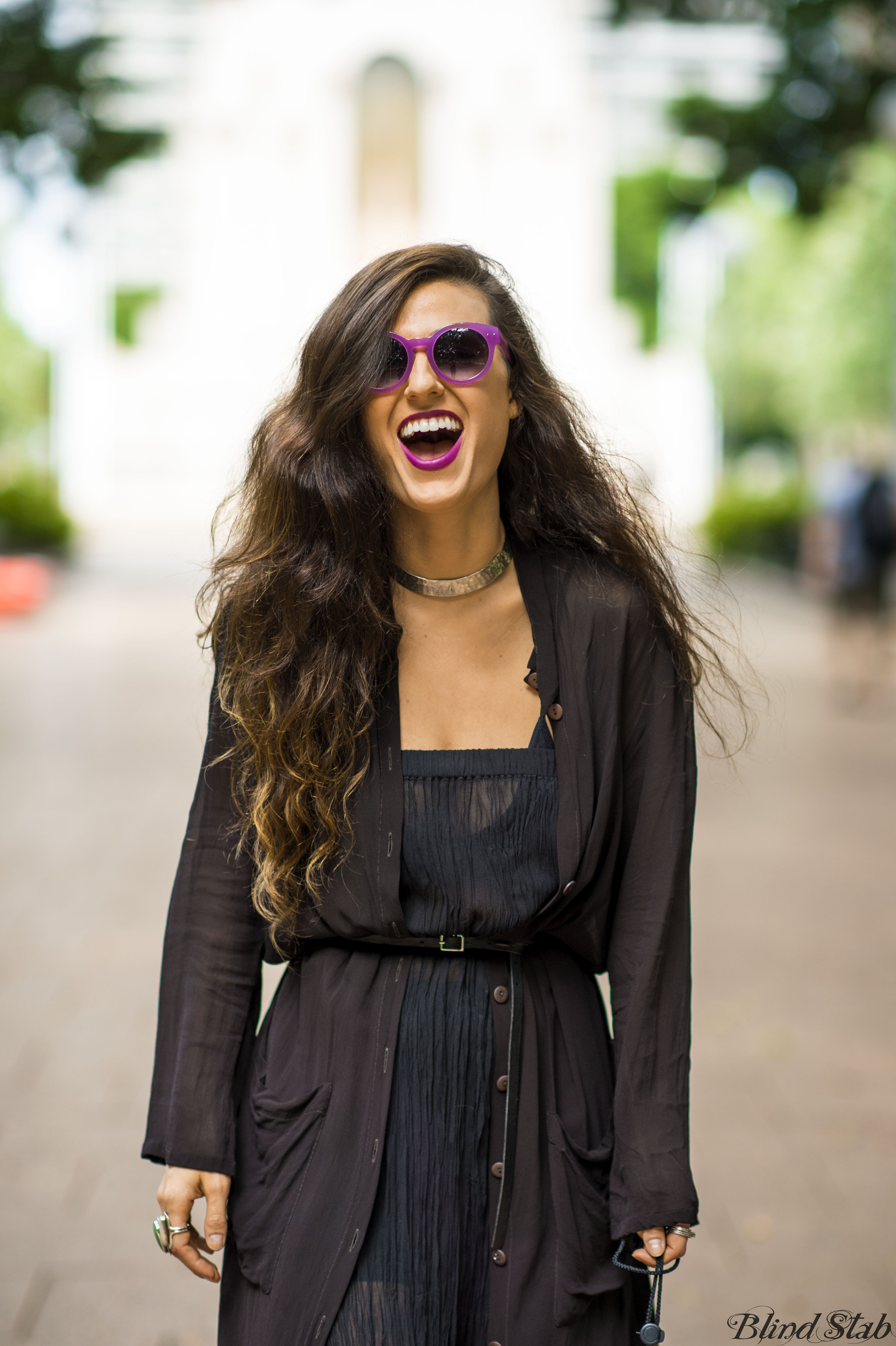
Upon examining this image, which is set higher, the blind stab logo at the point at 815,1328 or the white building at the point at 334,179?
the white building at the point at 334,179

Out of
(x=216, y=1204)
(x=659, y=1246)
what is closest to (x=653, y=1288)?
(x=659, y=1246)

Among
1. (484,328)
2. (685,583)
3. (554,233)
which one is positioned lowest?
(685,583)

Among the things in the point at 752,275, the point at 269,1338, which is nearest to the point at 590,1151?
the point at 269,1338

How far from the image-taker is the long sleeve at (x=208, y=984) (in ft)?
6.50

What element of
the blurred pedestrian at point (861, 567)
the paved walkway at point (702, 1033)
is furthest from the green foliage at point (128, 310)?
the paved walkway at point (702, 1033)

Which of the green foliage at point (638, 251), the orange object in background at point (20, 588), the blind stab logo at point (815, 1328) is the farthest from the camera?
the green foliage at point (638, 251)

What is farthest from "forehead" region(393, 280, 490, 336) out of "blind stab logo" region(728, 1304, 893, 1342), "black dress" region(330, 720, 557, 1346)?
"blind stab logo" region(728, 1304, 893, 1342)

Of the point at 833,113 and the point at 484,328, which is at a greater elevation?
the point at 833,113

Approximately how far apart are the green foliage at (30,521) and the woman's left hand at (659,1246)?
86.7ft

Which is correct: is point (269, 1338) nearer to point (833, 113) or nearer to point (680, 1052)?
point (680, 1052)

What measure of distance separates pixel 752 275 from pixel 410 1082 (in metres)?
40.2

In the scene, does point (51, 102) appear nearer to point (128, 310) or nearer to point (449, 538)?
point (449, 538)

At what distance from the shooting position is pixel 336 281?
4125cm

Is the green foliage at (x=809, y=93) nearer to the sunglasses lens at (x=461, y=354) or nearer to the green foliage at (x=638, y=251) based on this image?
the sunglasses lens at (x=461, y=354)
